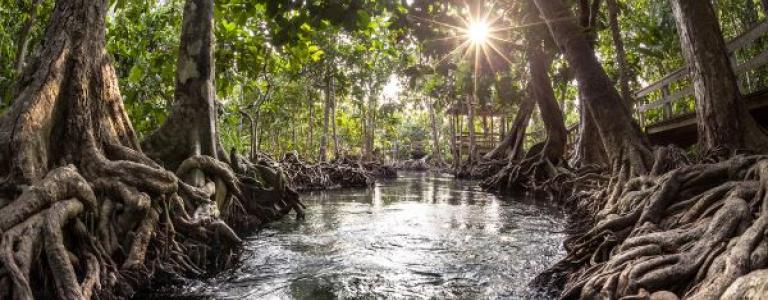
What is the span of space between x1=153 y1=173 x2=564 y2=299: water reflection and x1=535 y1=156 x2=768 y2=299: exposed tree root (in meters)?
0.75

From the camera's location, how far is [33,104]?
13.5ft

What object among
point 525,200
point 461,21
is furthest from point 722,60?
point 525,200

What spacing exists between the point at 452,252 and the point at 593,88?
11.5 feet

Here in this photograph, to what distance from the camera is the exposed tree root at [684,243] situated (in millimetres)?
2658

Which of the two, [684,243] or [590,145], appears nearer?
[684,243]

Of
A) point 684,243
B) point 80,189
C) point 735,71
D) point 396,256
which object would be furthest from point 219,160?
point 735,71

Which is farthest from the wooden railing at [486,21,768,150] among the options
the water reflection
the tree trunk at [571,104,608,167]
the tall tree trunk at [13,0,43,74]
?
the tall tree trunk at [13,0,43,74]

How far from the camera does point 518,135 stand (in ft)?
59.4

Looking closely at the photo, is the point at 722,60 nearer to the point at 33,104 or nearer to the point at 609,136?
the point at 609,136

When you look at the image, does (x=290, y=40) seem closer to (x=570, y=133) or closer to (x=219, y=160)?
(x=219, y=160)

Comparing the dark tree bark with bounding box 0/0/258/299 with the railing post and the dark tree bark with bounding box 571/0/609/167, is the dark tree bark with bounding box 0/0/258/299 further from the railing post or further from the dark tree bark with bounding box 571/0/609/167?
the railing post

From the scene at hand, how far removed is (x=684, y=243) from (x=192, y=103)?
20.5ft

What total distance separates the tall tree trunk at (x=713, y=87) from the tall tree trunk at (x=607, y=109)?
805 mm

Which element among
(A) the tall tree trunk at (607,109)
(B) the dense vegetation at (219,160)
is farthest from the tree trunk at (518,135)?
(A) the tall tree trunk at (607,109)
